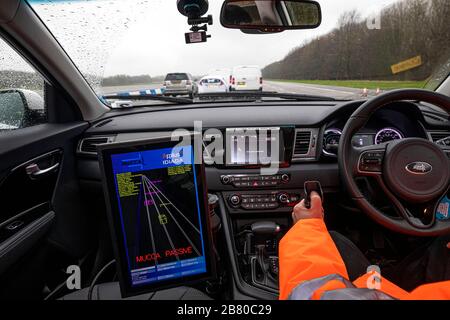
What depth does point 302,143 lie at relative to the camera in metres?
2.75

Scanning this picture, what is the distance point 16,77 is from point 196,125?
1.30m

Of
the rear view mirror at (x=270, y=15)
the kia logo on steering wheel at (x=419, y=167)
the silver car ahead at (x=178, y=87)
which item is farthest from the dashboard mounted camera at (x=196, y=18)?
the kia logo on steering wheel at (x=419, y=167)

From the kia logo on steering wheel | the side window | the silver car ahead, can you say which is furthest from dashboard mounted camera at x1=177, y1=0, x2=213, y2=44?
the kia logo on steering wheel

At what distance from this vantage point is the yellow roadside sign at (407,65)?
9.02 feet

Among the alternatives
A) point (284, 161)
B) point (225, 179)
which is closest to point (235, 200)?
point (225, 179)

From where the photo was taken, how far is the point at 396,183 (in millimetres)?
2123

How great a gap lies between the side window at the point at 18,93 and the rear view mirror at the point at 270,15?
1.41 m

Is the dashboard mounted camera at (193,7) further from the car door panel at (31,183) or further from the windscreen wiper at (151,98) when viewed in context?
the car door panel at (31,183)

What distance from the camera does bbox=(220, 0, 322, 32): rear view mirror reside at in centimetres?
238

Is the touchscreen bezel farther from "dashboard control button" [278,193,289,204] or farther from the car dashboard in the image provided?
"dashboard control button" [278,193,289,204]

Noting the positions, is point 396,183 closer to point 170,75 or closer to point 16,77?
point 16,77

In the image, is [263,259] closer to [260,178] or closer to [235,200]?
[235,200]
